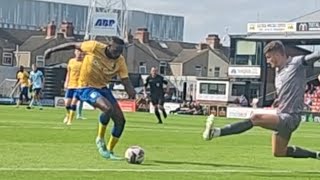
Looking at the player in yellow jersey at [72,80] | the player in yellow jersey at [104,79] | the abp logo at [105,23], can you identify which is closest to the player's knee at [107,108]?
the player in yellow jersey at [104,79]

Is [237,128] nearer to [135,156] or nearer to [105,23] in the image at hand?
[135,156]

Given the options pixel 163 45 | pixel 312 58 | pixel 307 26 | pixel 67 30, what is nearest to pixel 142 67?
pixel 67 30

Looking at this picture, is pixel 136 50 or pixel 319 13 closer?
pixel 319 13

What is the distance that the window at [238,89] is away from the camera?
93213mm

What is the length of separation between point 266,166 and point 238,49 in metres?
85.2

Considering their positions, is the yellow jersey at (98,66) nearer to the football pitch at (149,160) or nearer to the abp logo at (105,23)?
the football pitch at (149,160)

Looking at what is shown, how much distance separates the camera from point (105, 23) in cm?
9169

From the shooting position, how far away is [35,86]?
48.2 meters

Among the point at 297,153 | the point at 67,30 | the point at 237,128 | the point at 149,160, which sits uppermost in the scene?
the point at 67,30

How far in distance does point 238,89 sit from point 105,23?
15217mm

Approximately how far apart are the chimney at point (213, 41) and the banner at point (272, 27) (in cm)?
5807

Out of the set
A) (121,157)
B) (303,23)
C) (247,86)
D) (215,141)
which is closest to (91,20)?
(247,86)

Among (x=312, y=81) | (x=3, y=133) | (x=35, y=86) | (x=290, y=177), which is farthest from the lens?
(x=312, y=81)

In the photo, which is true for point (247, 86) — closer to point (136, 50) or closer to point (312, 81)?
point (312, 81)
